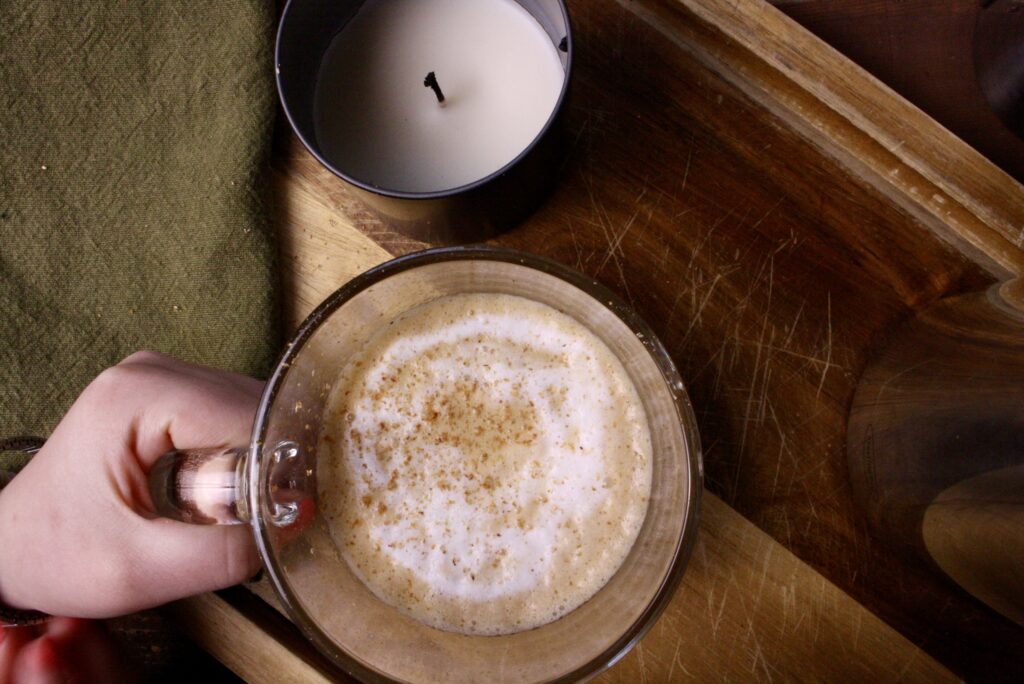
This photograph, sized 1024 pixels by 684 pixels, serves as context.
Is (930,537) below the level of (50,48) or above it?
below

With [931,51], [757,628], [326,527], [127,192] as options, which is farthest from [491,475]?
[931,51]

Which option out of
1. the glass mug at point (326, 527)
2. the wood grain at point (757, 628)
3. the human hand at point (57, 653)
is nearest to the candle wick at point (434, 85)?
the glass mug at point (326, 527)

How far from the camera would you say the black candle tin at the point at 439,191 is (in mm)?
552

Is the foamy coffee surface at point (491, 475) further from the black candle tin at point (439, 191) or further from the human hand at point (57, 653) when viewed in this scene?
the human hand at point (57, 653)

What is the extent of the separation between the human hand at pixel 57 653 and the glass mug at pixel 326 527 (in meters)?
0.24

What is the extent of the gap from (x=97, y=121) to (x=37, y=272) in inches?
5.5

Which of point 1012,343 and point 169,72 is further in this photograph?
point 169,72

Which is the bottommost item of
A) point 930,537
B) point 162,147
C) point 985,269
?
point 930,537

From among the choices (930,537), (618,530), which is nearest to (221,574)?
(618,530)

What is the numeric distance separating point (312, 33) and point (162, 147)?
0.18m

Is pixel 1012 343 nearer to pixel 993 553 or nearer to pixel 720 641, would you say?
pixel 993 553

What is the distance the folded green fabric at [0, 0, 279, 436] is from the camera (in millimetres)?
676

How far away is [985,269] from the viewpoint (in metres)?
0.65

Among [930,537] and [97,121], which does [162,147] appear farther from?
[930,537]
